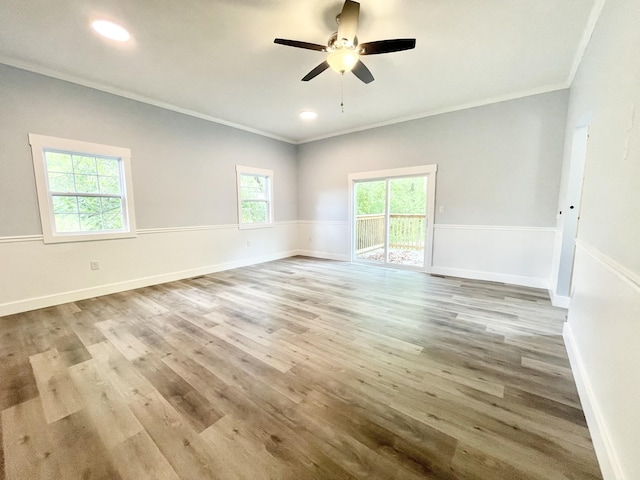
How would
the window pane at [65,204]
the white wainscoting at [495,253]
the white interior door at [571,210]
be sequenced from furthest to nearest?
the white wainscoting at [495,253]
the window pane at [65,204]
the white interior door at [571,210]

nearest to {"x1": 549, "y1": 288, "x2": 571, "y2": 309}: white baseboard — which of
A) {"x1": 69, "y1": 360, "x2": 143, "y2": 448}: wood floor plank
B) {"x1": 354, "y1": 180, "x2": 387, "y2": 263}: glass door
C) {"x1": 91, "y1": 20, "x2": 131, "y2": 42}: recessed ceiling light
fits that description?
{"x1": 354, "y1": 180, "x2": 387, "y2": 263}: glass door

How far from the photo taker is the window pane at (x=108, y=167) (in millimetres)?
3508

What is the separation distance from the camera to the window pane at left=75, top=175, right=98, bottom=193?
3.32 m

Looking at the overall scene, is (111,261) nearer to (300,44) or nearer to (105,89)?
(105,89)

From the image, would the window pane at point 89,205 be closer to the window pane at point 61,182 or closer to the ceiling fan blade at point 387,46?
the window pane at point 61,182

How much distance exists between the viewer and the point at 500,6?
2.03 meters

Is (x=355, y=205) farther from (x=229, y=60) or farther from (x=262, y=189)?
(x=229, y=60)

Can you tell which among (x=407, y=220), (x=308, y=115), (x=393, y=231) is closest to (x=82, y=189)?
(x=308, y=115)

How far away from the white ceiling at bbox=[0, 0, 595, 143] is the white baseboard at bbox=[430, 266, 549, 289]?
2.65 metres

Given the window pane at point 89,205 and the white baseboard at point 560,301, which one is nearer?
the white baseboard at point 560,301

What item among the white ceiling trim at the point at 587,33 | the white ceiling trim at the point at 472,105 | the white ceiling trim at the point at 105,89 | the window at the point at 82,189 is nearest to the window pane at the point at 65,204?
the window at the point at 82,189

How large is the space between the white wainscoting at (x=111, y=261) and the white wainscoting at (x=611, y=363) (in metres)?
4.89

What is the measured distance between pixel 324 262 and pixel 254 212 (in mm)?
1908

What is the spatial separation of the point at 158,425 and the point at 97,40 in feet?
11.1
